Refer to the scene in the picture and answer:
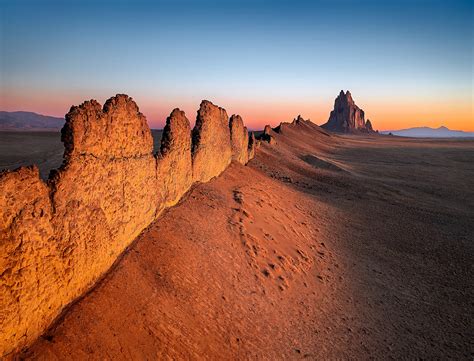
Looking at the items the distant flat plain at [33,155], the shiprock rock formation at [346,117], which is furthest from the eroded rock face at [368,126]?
the distant flat plain at [33,155]

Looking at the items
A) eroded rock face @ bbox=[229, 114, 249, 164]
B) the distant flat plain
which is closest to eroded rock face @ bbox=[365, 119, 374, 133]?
the distant flat plain

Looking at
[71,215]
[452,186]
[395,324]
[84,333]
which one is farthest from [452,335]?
[452,186]

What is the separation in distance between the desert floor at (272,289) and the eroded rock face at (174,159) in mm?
456

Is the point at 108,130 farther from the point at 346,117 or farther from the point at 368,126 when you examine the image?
the point at 368,126

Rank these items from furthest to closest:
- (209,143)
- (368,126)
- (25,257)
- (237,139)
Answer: (368,126), (237,139), (209,143), (25,257)

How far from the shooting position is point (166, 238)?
7438 mm

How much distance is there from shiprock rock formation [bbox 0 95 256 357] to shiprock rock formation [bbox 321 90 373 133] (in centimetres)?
12623

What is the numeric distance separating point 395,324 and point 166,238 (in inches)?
215

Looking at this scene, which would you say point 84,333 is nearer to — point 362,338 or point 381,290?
point 362,338

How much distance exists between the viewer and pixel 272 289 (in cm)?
776

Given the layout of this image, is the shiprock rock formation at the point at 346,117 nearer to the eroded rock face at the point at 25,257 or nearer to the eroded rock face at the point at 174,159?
the eroded rock face at the point at 174,159

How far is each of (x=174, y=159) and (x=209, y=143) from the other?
3.37 metres

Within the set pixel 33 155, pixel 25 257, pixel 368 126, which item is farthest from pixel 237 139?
pixel 368 126

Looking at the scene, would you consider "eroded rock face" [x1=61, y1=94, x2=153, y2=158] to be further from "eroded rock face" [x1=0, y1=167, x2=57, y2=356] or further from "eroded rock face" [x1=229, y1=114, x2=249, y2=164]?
"eroded rock face" [x1=229, y1=114, x2=249, y2=164]
